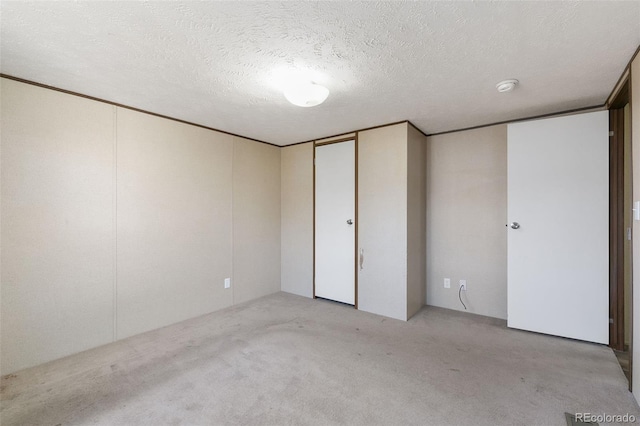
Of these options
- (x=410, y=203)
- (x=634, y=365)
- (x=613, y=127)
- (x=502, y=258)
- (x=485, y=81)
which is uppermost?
(x=485, y=81)

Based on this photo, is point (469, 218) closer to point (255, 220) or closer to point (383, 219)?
point (383, 219)

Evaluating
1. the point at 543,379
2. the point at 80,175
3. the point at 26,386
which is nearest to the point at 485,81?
the point at 543,379

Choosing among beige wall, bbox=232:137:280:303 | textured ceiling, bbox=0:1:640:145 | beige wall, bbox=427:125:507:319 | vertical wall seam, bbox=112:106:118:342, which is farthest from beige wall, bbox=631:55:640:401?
vertical wall seam, bbox=112:106:118:342

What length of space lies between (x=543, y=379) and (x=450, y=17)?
2.51 metres

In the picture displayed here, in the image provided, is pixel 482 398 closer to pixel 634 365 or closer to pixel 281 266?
pixel 634 365

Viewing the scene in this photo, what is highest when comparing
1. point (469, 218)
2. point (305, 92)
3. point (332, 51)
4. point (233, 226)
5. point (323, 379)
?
point (332, 51)

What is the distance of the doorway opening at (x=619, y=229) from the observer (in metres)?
2.39

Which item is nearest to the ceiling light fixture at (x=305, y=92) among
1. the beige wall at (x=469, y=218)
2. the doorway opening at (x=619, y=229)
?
the beige wall at (x=469, y=218)

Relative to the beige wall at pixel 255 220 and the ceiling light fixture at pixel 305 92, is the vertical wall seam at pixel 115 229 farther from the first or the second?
the ceiling light fixture at pixel 305 92

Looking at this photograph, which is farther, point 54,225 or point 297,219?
point 297,219

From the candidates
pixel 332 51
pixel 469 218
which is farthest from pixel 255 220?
pixel 469 218

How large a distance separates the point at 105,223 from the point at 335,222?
8.37 ft

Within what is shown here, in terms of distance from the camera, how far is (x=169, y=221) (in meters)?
3.01

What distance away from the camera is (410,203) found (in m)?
3.19
